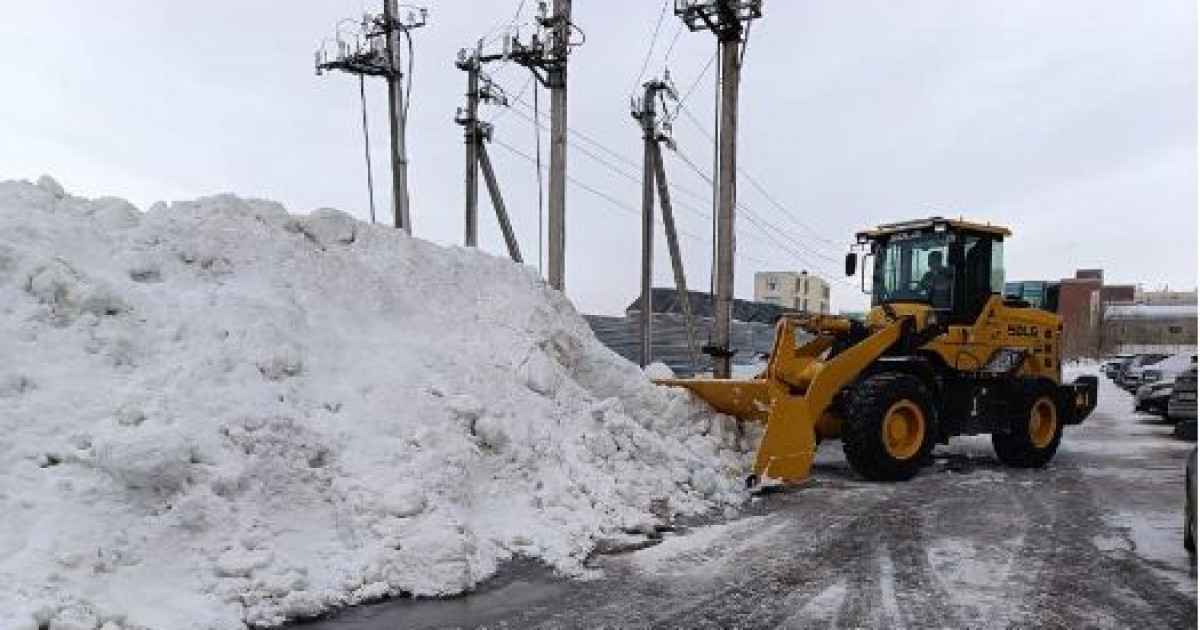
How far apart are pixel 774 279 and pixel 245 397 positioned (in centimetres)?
9649

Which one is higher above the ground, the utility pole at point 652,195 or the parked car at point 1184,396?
the utility pole at point 652,195

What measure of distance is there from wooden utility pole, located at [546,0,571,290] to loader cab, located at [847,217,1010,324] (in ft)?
23.3

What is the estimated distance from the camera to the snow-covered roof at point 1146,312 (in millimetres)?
87438

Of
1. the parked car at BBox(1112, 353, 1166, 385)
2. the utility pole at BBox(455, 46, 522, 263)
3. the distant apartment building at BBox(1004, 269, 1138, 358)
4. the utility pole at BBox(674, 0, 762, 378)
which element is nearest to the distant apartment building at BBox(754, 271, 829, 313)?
the distant apartment building at BBox(1004, 269, 1138, 358)

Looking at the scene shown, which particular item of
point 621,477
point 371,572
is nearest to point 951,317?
point 621,477

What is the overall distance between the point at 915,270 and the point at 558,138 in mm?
7945

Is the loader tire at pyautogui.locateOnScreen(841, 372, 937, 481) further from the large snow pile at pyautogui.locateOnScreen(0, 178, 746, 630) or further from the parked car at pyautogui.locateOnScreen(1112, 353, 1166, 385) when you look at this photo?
the parked car at pyautogui.locateOnScreen(1112, 353, 1166, 385)

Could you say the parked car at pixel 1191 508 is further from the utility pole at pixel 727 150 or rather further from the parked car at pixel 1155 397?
the parked car at pixel 1155 397

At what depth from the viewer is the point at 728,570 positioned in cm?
637

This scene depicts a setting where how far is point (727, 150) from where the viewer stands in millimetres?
14664

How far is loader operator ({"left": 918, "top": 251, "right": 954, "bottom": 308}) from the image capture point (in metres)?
11.5

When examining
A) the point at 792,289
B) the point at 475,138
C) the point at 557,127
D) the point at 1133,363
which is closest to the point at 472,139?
the point at 475,138

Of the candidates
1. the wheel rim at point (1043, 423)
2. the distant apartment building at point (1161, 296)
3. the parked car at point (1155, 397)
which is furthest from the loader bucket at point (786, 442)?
the distant apartment building at point (1161, 296)

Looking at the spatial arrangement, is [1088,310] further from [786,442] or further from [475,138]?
[786,442]
